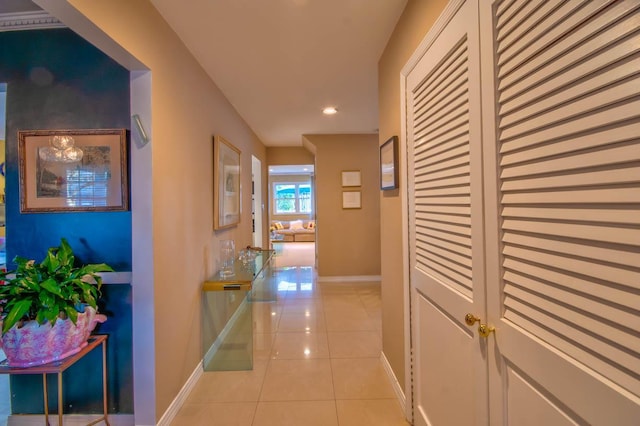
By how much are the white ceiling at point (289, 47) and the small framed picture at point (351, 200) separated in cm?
164

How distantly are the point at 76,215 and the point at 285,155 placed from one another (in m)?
4.24

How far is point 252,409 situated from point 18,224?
1.85 meters

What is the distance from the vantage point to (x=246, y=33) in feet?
6.26

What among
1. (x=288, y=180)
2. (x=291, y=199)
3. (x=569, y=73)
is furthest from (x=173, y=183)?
(x=291, y=199)

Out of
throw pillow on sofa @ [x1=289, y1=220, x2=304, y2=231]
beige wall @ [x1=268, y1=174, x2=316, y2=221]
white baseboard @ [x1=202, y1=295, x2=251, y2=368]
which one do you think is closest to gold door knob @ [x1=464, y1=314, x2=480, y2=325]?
white baseboard @ [x1=202, y1=295, x2=251, y2=368]

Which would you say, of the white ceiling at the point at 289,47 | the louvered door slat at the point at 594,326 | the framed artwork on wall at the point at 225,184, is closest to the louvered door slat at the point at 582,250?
the louvered door slat at the point at 594,326

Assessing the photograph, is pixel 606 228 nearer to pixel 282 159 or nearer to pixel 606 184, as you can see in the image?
pixel 606 184

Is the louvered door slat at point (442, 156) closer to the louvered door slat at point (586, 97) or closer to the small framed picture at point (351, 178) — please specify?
the louvered door slat at point (586, 97)

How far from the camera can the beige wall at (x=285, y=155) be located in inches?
223

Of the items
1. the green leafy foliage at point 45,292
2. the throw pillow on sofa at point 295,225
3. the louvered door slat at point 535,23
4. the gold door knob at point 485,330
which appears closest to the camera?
the louvered door slat at point 535,23

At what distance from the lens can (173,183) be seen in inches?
73.4

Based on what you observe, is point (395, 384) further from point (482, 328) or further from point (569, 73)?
point (569, 73)

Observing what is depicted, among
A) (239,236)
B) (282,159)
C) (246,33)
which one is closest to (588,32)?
(246,33)

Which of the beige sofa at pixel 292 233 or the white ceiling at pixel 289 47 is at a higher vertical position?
the white ceiling at pixel 289 47
